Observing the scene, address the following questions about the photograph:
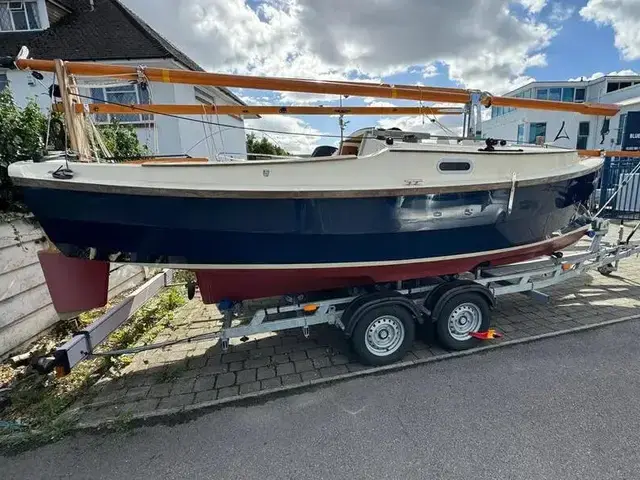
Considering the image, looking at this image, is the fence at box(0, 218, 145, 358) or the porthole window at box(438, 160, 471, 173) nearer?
the porthole window at box(438, 160, 471, 173)

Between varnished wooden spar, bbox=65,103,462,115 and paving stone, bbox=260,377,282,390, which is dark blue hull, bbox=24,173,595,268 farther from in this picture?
varnished wooden spar, bbox=65,103,462,115

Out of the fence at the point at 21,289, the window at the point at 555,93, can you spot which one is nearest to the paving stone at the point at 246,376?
the fence at the point at 21,289

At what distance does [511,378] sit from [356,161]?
→ 7.54 ft

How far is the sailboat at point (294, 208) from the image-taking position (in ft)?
8.86

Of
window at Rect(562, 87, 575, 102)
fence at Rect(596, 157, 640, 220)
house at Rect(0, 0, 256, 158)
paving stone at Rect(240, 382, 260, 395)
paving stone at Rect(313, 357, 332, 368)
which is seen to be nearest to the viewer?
paving stone at Rect(240, 382, 260, 395)

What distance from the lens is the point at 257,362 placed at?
138 inches

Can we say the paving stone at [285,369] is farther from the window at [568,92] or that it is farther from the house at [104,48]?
the window at [568,92]

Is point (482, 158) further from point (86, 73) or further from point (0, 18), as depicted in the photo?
point (0, 18)

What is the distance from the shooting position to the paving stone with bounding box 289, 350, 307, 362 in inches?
140

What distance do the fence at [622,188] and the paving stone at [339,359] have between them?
779 centimetres

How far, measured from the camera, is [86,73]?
2.85 metres

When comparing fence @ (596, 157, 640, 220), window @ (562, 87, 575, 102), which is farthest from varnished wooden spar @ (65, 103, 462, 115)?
window @ (562, 87, 575, 102)

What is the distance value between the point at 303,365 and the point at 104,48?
502 inches

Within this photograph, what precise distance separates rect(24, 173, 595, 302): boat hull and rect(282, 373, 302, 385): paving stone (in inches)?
30.2
